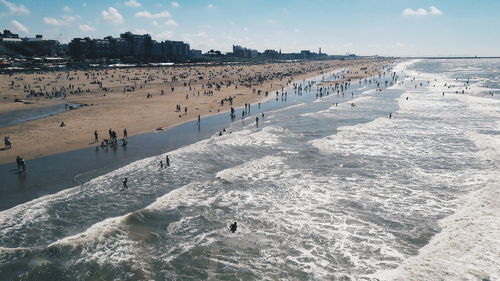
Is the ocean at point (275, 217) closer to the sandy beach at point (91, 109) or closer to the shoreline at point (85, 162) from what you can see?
the shoreline at point (85, 162)

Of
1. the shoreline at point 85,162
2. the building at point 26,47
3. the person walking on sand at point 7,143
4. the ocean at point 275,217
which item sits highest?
→ the building at point 26,47

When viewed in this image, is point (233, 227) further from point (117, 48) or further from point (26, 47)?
point (117, 48)

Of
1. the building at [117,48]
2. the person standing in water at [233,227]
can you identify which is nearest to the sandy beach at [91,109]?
the person standing in water at [233,227]

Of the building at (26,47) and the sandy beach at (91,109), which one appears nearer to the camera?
the sandy beach at (91,109)

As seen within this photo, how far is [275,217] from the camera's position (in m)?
19.8

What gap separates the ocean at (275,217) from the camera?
15219 mm

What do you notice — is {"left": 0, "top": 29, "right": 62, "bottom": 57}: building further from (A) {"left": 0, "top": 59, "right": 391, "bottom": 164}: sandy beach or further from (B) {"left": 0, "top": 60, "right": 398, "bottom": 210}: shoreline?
(B) {"left": 0, "top": 60, "right": 398, "bottom": 210}: shoreline

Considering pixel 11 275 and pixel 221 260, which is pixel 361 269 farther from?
pixel 11 275

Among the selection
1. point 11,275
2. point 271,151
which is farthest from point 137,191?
point 271,151

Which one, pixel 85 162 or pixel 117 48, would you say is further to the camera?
pixel 117 48

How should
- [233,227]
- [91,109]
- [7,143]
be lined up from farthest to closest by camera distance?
[91,109]
[7,143]
[233,227]

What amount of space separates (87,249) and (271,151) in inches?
741

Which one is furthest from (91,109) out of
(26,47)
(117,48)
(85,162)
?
(117,48)

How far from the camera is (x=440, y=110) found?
54312 mm
